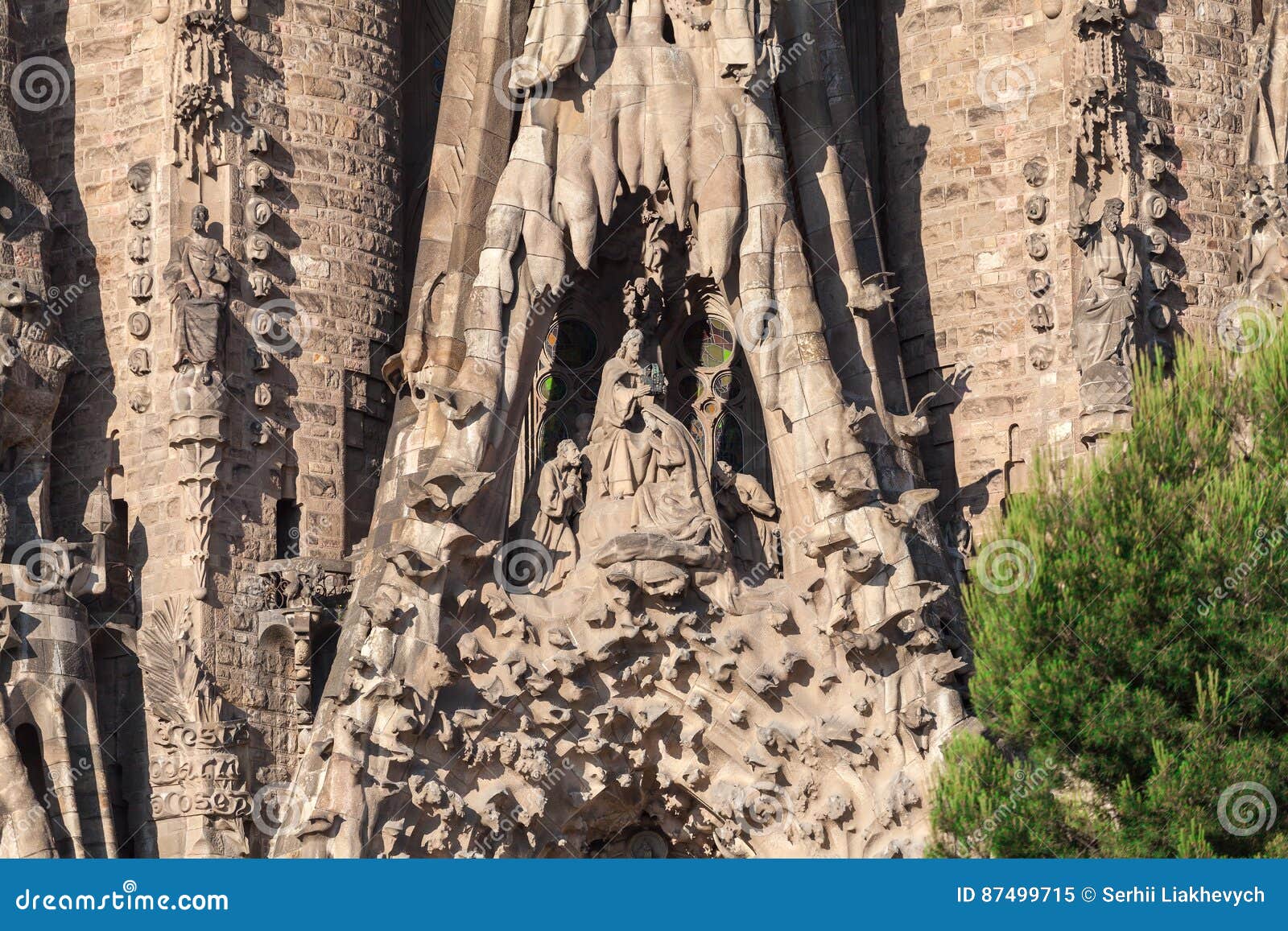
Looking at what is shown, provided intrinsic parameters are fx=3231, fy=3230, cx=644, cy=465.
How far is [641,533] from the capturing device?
2153 centimetres

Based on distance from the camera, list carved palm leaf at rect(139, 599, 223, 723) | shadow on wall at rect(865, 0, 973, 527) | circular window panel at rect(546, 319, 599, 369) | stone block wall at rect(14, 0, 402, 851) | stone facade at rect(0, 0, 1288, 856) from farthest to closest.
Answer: shadow on wall at rect(865, 0, 973, 527)
circular window panel at rect(546, 319, 599, 369)
stone block wall at rect(14, 0, 402, 851)
carved palm leaf at rect(139, 599, 223, 723)
stone facade at rect(0, 0, 1288, 856)

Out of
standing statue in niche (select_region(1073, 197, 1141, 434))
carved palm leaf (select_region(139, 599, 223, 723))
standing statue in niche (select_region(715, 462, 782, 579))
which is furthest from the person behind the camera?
standing statue in niche (select_region(1073, 197, 1141, 434))

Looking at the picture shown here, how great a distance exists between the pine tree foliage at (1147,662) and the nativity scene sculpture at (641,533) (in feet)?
8.27

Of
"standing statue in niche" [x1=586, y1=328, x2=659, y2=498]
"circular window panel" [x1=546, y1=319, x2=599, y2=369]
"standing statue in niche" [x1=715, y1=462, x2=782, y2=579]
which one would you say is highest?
"circular window panel" [x1=546, y1=319, x2=599, y2=369]

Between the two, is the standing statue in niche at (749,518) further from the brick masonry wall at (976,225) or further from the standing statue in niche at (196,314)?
the standing statue in niche at (196,314)

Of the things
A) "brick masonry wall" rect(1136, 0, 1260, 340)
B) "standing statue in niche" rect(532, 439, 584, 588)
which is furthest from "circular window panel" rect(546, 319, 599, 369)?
"brick masonry wall" rect(1136, 0, 1260, 340)

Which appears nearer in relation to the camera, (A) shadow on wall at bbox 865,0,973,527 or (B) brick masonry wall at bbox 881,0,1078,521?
(B) brick masonry wall at bbox 881,0,1078,521

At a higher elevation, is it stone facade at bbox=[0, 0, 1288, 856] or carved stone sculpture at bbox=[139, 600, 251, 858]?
stone facade at bbox=[0, 0, 1288, 856]

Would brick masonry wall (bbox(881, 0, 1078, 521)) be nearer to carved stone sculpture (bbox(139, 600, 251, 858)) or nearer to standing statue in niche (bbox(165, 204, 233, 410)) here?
standing statue in niche (bbox(165, 204, 233, 410))

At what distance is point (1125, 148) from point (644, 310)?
3854 millimetres

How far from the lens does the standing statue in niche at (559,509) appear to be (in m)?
21.8

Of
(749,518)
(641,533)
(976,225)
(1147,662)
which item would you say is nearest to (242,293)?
(641,533)

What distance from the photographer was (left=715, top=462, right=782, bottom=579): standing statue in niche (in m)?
22.2

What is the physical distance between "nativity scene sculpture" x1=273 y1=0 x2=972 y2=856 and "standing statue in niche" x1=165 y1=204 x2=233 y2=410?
4.87ft
